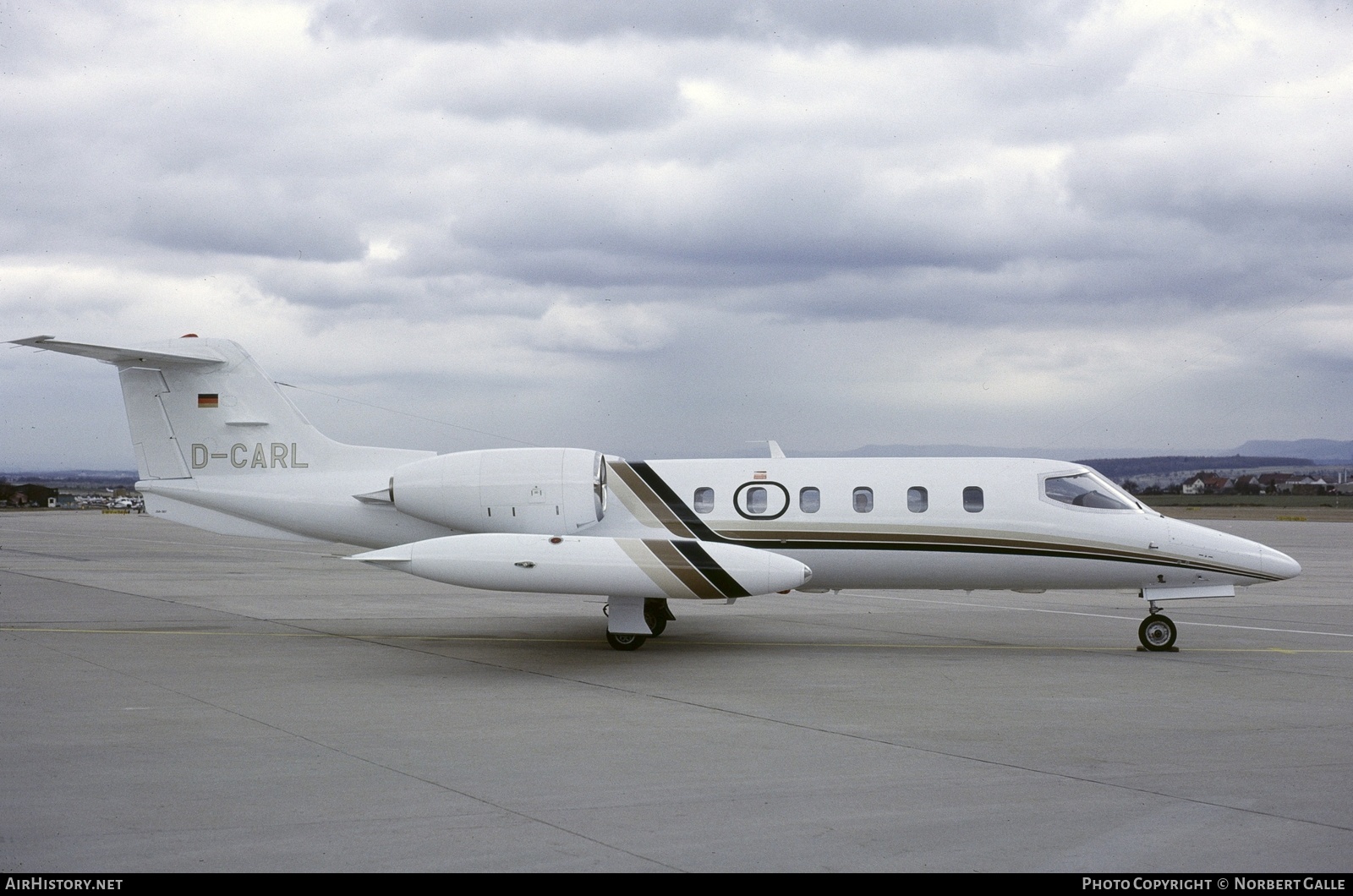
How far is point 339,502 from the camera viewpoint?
17.4 m

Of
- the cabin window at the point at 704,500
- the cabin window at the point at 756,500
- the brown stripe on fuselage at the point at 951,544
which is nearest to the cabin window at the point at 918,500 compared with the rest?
the brown stripe on fuselage at the point at 951,544

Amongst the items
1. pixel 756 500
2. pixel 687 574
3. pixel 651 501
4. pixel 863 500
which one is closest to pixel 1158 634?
pixel 863 500

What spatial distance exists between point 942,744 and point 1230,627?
39.1 ft

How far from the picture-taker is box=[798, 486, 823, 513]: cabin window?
16.6 m

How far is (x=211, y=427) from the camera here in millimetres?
17672

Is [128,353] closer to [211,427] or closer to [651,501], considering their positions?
[211,427]

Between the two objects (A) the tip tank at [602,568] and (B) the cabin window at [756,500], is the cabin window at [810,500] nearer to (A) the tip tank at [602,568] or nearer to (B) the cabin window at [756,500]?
(B) the cabin window at [756,500]

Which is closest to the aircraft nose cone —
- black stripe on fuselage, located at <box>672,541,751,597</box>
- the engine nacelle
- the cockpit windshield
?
the cockpit windshield

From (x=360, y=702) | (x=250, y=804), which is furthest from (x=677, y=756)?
(x=360, y=702)

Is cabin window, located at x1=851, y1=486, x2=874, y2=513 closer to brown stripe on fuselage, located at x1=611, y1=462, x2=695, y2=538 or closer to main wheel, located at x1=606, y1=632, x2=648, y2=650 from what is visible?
brown stripe on fuselage, located at x1=611, y1=462, x2=695, y2=538

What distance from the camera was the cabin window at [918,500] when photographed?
16438 millimetres

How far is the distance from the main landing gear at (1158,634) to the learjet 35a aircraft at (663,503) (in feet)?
0.08

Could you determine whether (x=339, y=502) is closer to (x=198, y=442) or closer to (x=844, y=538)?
(x=198, y=442)

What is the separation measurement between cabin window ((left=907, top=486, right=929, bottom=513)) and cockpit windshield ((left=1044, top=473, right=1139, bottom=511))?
1682mm
